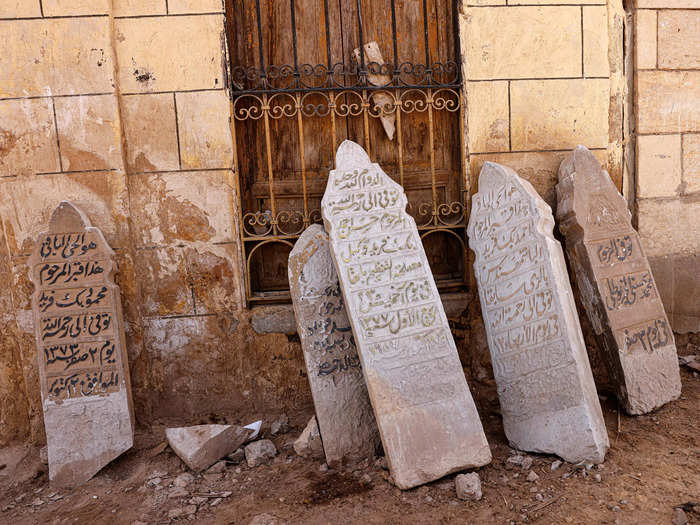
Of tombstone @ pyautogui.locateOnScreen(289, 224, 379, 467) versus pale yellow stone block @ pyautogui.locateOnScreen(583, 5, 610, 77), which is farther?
pale yellow stone block @ pyautogui.locateOnScreen(583, 5, 610, 77)

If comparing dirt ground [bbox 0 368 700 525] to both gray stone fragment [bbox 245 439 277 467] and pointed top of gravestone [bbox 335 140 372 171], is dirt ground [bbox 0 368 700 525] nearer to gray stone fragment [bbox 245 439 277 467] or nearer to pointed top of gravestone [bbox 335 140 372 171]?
gray stone fragment [bbox 245 439 277 467]

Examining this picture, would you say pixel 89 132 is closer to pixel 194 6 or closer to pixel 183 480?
pixel 194 6

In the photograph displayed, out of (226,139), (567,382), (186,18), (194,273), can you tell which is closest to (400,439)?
(567,382)

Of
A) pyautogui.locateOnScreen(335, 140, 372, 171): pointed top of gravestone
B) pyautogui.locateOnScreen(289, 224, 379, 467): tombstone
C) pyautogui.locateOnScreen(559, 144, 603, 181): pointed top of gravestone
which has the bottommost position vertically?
pyautogui.locateOnScreen(289, 224, 379, 467): tombstone

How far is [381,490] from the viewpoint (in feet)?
7.84

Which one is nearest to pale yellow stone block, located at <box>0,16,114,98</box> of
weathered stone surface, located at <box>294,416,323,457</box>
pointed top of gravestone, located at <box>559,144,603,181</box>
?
weathered stone surface, located at <box>294,416,323,457</box>

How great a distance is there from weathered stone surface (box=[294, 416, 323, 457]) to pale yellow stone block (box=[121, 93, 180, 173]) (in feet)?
5.90

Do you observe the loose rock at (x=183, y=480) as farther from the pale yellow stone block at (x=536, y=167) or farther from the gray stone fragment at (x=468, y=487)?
the pale yellow stone block at (x=536, y=167)

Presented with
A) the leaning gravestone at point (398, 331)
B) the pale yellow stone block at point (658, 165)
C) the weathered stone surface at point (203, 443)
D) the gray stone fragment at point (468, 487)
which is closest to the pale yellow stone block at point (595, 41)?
the pale yellow stone block at point (658, 165)

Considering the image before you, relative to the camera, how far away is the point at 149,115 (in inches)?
124

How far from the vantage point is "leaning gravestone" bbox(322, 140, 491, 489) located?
2375 millimetres

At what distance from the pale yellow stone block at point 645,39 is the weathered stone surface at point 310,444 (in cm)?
316

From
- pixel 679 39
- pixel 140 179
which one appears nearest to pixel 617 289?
pixel 679 39

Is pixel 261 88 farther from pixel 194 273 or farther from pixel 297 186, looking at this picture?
pixel 194 273
